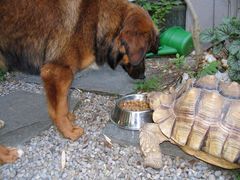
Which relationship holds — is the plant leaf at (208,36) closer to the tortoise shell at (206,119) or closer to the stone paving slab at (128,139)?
the tortoise shell at (206,119)

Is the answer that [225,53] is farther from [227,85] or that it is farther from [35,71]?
[35,71]

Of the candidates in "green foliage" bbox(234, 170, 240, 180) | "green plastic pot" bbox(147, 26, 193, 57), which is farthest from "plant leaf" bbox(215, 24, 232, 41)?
"green foliage" bbox(234, 170, 240, 180)

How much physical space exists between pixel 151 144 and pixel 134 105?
59cm

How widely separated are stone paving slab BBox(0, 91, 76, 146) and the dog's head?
2.97 feet

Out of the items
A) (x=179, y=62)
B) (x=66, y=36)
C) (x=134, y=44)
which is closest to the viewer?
(x=134, y=44)

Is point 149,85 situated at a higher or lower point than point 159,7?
lower

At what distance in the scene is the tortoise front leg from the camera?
3.13 metres

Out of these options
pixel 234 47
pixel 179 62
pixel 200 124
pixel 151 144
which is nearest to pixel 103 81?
pixel 179 62

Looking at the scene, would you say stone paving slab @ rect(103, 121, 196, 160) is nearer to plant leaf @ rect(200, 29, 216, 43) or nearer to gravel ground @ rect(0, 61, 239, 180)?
gravel ground @ rect(0, 61, 239, 180)

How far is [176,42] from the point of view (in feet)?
17.1

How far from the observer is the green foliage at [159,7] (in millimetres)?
5366

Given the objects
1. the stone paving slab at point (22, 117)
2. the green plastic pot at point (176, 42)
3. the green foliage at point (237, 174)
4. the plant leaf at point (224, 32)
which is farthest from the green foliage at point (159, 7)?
the green foliage at point (237, 174)

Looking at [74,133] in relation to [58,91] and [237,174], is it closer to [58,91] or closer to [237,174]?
[58,91]

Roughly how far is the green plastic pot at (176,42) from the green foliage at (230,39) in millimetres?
871
